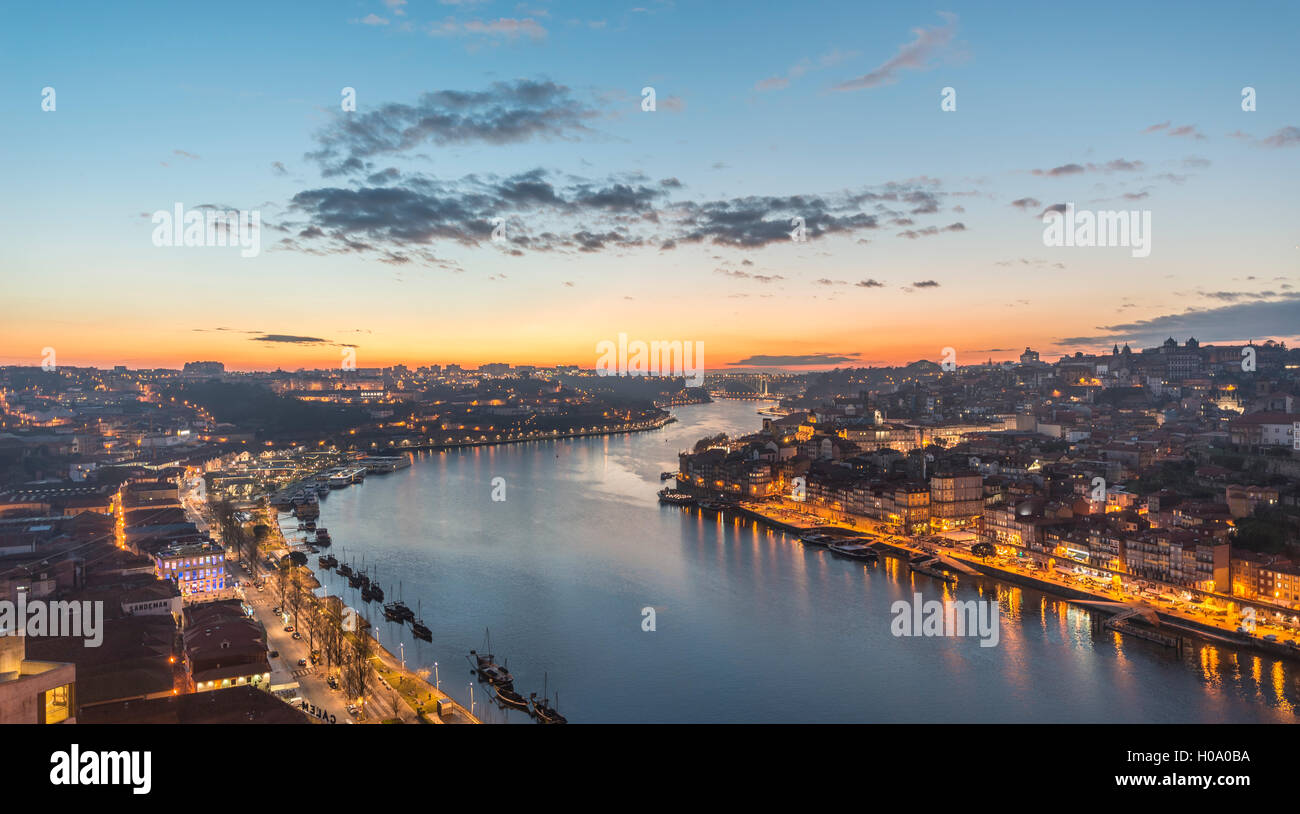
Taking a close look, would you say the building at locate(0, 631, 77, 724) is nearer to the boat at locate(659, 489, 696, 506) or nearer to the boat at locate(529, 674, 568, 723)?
the boat at locate(529, 674, 568, 723)

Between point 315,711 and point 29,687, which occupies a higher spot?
point 29,687

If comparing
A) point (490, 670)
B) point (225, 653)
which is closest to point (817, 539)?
point (490, 670)

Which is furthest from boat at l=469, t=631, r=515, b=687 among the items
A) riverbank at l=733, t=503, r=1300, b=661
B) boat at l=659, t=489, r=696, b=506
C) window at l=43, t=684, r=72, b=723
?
boat at l=659, t=489, r=696, b=506

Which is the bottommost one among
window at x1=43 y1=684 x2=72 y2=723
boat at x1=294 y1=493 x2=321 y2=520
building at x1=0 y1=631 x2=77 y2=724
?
boat at x1=294 y1=493 x2=321 y2=520

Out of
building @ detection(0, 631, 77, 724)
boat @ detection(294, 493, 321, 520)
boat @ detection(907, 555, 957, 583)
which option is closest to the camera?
building @ detection(0, 631, 77, 724)

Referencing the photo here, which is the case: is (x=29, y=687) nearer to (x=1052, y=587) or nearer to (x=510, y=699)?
(x=510, y=699)

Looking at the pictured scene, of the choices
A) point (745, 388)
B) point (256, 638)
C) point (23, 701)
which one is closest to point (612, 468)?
point (256, 638)

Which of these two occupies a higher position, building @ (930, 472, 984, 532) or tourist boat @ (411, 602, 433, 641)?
building @ (930, 472, 984, 532)
